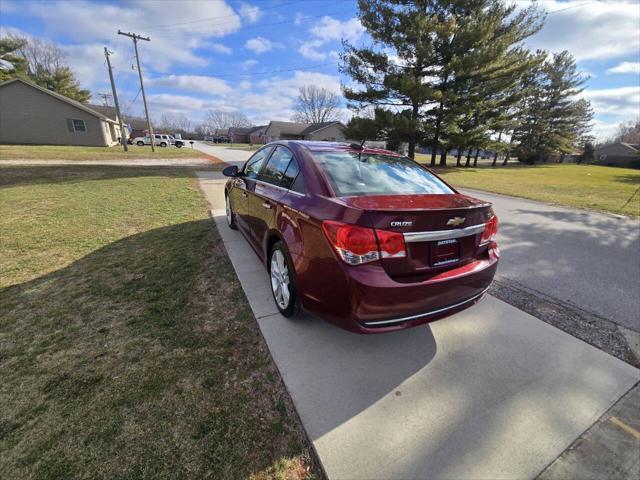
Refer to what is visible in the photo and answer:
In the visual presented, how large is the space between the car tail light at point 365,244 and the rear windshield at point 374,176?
45 centimetres

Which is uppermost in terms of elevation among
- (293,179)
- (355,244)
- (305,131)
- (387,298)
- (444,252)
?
(305,131)

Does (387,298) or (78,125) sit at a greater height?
(78,125)

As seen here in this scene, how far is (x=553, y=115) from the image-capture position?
128ft

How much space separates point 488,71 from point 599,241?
1832 centimetres

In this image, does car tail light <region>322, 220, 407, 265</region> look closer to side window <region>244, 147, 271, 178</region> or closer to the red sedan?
the red sedan

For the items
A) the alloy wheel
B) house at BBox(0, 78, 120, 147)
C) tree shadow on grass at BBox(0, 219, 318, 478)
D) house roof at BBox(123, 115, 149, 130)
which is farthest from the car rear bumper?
house roof at BBox(123, 115, 149, 130)

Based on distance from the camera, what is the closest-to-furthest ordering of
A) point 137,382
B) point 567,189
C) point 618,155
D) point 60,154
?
1. point 137,382
2. point 567,189
3. point 60,154
4. point 618,155

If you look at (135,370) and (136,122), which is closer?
(135,370)

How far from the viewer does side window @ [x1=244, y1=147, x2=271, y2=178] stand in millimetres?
3922

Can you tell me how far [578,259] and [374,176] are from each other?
3826mm

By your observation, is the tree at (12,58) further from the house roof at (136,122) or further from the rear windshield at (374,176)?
the rear windshield at (374,176)

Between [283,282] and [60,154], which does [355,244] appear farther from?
[60,154]

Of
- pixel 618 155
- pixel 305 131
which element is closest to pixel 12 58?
pixel 305 131

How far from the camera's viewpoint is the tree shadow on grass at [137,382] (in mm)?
1622
